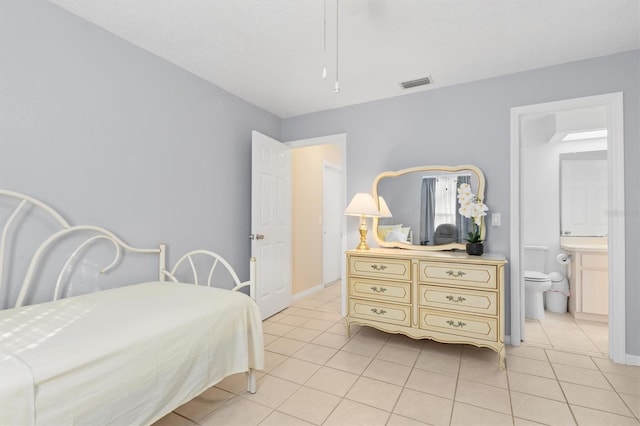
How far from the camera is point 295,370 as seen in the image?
90.4 inches

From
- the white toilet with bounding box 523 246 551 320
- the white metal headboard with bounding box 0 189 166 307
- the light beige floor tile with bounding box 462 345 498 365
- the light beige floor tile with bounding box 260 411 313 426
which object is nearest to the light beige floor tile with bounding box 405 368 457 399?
the light beige floor tile with bounding box 462 345 498 365

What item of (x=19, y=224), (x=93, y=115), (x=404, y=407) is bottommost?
(x=404, y=407)

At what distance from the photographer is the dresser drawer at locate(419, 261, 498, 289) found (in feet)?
7.84

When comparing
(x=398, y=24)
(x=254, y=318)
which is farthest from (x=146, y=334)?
(x=398, y=24)

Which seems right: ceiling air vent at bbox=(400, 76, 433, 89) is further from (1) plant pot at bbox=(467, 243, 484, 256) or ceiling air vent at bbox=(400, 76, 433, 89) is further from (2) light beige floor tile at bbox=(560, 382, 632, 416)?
(2) light beige floor tile at bbox=(560, 382, 632, 416)

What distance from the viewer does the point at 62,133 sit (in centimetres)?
193

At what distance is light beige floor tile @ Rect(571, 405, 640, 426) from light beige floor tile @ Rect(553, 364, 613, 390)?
36 cm

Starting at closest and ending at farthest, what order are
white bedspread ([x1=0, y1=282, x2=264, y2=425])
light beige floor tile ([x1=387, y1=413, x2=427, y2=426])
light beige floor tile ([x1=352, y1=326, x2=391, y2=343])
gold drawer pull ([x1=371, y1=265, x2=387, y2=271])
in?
white bedspread ([x1=0, y1=282, x2=264, y2=425]), light beige floor tile ([x1=387, y1=413, x2=427, y2=426]), gold drawer pull ([x1=371, y1=265, x2=387, y2=271]), light beige floor tile ([x1=352, y1=326, x2=391, y2=343])

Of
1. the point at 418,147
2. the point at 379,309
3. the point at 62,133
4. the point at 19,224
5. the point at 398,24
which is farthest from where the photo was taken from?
the point at 418,147

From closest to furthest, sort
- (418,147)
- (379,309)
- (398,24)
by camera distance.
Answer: (398,24) → (379,309) → (418,147)

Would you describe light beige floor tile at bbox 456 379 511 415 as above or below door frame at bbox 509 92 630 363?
below

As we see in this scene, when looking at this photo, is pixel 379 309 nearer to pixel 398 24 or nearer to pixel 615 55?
pixel 398 24

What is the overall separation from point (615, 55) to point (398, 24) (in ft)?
6.07

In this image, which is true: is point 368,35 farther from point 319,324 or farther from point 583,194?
point 583,194
